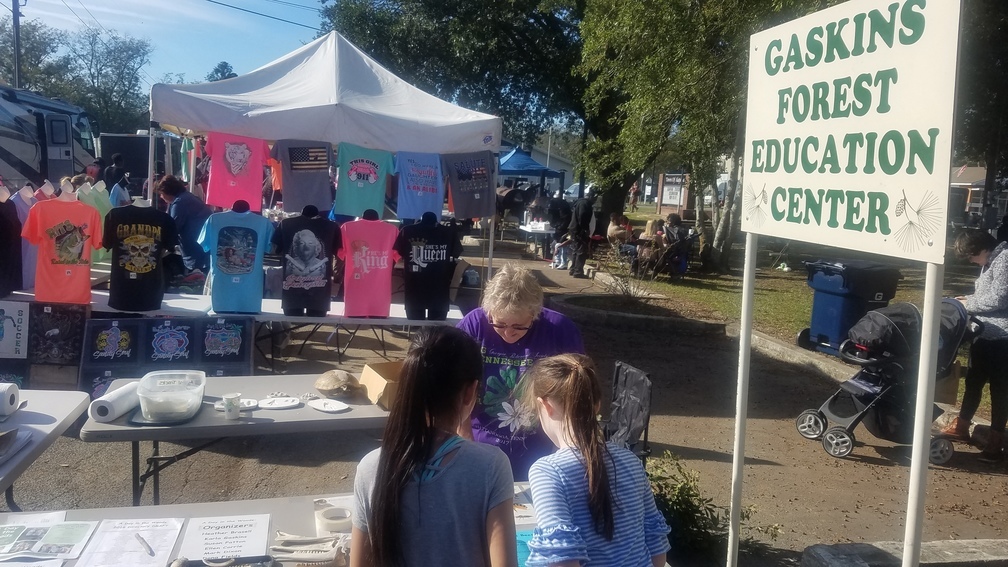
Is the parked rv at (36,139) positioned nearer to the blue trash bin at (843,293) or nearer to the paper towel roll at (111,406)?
the paper towel roll at (111,406)

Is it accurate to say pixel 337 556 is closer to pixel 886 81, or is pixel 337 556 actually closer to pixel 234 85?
pixel 886 81

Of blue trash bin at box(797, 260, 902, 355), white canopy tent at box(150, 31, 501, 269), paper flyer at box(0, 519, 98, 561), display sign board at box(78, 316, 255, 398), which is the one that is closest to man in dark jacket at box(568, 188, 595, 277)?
blue trash bin at box(797, 260, 902, 355)

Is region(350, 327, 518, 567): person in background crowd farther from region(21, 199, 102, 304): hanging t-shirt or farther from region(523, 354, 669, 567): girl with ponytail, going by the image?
region(21, 199, 102, 304): hanging t-shirt

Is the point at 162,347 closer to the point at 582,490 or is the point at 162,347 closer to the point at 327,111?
the point at 327,111

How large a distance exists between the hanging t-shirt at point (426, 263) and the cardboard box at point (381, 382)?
7.62 feet

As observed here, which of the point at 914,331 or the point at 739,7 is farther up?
the point at 739,7

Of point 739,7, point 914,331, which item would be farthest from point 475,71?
point 914,331

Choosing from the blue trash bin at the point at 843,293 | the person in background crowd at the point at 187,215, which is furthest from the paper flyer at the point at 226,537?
the blue trash bin at the point at 843,293

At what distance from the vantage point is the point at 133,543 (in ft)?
7.91

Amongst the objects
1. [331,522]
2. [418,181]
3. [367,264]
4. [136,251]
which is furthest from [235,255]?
[331,522]

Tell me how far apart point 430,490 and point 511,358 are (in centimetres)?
138

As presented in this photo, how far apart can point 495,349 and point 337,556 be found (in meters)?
1.14

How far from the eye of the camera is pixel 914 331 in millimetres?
5516

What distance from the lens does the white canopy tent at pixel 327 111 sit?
237 inches
